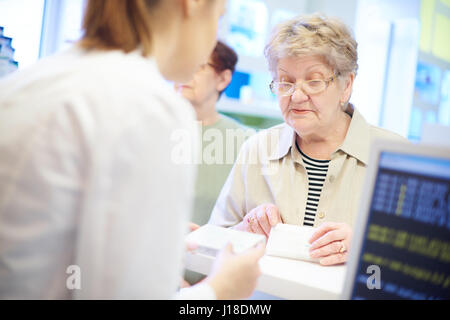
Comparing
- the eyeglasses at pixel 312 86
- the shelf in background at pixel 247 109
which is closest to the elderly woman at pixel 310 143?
the eyeglasses at pixel 312 86

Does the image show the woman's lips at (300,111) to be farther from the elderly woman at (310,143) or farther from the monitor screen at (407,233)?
the monitor screen at (407,233)

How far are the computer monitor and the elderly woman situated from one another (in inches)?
27.2

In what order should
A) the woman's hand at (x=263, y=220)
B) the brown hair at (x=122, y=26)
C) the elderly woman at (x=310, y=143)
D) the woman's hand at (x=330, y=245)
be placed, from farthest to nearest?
the elderly woman at (x=310, y=143) < the woman's hand at (x=263, y=220) < the woman's hand at (x=330, y=245) < the brown hair at (x=122, y=26)

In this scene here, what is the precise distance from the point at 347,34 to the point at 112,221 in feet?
4.64

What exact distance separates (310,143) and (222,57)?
0.77 meters

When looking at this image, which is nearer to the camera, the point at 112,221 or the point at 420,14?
the point at 112,221

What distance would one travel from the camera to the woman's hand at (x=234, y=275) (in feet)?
2.79

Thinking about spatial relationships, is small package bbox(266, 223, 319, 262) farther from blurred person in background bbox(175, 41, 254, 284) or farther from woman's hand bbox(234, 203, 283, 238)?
blurred person in background bbox(175, 41, 254, 284)

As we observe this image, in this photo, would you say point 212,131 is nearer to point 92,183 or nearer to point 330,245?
point 330,245

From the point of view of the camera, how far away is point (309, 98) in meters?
1.69

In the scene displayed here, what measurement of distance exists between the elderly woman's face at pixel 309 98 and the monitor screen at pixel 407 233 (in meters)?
0.88
